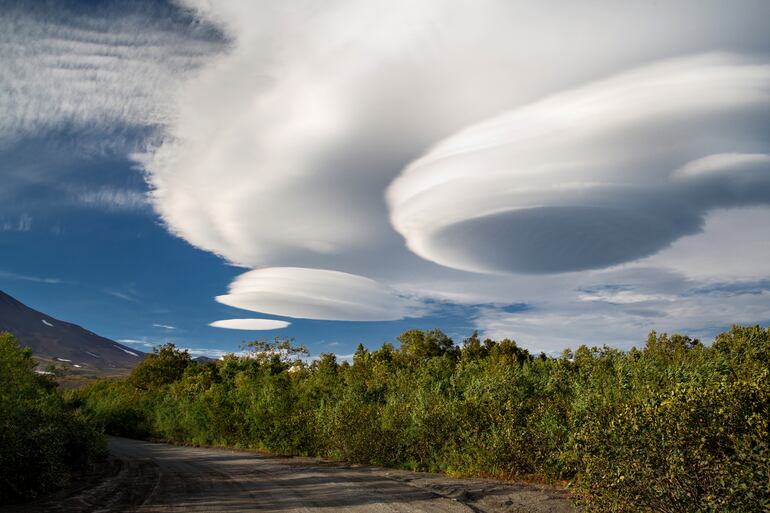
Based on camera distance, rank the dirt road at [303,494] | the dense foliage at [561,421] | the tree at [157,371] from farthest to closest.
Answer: the tree at [157,371], the dirt road at [303,494], the dense foliage at [561,421]

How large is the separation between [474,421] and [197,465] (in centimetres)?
1339

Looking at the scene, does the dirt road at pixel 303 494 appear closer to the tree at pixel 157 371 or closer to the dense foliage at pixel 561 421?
the dense foliage at pixel 561 421

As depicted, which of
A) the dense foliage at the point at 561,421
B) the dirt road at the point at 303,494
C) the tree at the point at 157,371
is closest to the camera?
the dense foliage at the point at 561,421

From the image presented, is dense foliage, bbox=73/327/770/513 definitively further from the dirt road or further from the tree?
the tree

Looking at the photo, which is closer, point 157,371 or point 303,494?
point 303,494

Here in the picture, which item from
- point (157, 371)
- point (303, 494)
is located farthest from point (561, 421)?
point (157, 371)

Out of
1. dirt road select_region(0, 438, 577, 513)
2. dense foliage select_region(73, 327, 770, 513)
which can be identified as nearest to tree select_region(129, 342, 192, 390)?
dense foliage select_region(73, 327, 770, 513)

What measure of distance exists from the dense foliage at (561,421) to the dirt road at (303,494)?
1.91 meters

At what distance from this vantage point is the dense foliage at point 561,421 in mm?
7836

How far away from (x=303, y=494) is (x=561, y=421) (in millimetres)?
8445

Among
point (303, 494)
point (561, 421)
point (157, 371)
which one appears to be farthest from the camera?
point (157, 371)

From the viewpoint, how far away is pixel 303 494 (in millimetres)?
14250

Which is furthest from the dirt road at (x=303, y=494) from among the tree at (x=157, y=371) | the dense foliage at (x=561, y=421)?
the tree at (x=157, y=371)

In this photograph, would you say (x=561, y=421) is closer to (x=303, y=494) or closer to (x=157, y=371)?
(x=303, y=494)
